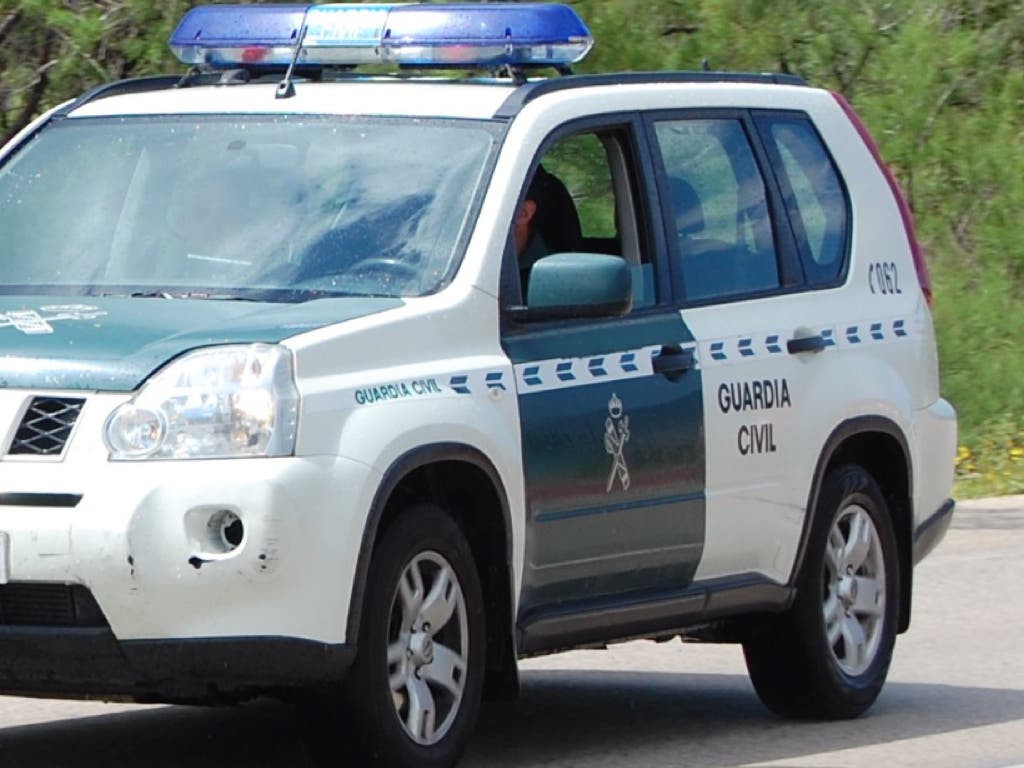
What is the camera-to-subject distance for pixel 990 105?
1623cm

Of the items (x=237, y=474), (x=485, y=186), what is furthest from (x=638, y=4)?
(x=237, y=474)

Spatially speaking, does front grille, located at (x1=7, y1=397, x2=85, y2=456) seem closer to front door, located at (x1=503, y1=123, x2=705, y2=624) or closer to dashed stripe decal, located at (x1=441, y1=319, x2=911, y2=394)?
dashed stripe decal, located at (x1=441, y1=319, x2=911, y2=394)

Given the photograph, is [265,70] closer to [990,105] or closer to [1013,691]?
[1013,691]

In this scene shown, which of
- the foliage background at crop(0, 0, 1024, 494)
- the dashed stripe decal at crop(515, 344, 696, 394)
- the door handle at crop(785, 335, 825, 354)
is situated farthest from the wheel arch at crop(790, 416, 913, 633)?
the foliage background at crop(0, 0, 1024, 494)

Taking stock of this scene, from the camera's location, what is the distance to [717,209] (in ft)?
24.2

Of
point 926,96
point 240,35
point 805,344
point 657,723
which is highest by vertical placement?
point 240,35

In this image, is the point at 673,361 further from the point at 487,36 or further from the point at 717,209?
the point at 487,36

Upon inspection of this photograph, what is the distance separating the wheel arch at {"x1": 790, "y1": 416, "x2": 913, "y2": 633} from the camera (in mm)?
7699

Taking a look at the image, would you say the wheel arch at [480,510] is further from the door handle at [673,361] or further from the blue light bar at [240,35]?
the blue light bar at [240,35]

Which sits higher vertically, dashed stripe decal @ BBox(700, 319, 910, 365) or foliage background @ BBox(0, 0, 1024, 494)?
dashed stripe decal @ BBox(700, 319, 910, 365)

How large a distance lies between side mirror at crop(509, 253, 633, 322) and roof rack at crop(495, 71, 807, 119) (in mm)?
490

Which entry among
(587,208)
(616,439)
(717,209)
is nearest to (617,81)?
(587,208)

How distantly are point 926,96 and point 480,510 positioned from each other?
33.6 feet

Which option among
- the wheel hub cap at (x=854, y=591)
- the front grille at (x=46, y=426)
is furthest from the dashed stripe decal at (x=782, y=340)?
the front grille at (x=46, y=426)
